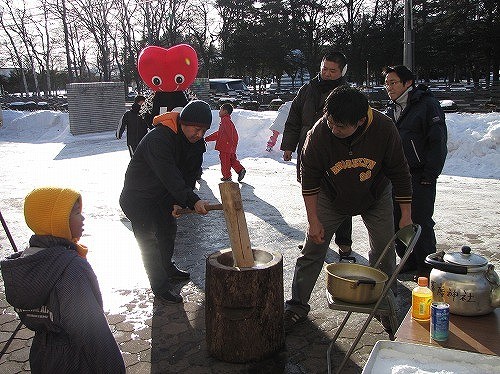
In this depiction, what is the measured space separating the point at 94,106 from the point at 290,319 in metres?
19.6

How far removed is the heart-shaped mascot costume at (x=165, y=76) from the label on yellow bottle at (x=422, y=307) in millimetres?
6214

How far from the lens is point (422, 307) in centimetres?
238

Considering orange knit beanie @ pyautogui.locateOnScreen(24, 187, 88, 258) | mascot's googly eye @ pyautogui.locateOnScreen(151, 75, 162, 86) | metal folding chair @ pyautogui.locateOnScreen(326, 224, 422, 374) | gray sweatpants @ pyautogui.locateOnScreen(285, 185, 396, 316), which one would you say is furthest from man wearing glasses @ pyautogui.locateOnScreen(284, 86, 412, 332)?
mascot's googly eye @ pyautogui.locateOnScreen(151, 75, 162, 86)

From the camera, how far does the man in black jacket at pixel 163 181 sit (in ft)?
12.6

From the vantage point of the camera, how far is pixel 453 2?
33.9 meters

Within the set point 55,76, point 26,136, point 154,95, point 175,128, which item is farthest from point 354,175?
point 55,76

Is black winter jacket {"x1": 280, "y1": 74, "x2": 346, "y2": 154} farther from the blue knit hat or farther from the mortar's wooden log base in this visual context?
the mortar's wooden log base

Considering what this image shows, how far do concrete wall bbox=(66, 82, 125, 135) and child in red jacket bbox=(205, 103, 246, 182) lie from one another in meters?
13.3

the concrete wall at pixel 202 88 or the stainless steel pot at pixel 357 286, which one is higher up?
the concrete wall at pixel 202 88

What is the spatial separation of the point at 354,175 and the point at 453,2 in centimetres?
3520

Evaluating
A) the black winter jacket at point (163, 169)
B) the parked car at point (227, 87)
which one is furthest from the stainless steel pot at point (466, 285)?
the parked car at point (227, 87)

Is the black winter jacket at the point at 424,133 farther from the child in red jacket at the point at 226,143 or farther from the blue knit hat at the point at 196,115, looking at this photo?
the child in red jacket at the point at 226,143

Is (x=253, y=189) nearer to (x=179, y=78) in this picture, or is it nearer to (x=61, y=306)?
(x=179, y=78)

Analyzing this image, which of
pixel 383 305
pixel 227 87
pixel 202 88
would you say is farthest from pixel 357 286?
pixel 227 87
